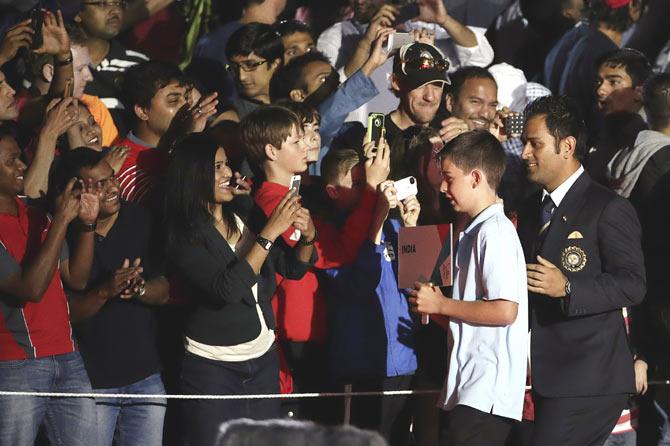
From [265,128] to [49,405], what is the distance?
1.75 meters

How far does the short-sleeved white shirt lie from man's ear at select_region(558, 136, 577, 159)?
670 mm

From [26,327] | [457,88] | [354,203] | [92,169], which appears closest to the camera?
[26,327]

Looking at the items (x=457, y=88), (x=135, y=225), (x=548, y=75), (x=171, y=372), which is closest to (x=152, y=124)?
(x=135, y=225)

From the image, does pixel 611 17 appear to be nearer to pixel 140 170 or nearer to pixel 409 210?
pixel 409 210

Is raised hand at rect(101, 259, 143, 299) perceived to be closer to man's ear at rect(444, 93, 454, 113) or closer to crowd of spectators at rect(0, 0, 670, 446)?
crowd of spectators at rect(0, 0, 670, 446)

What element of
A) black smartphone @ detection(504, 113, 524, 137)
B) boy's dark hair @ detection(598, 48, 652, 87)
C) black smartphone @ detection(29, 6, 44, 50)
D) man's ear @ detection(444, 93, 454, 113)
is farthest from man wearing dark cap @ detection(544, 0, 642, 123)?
black smartphone @ detection(29, 6, 44, 50)

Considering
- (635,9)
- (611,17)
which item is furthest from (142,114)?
(635,9)

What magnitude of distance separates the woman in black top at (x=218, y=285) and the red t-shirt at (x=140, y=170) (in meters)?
0.84

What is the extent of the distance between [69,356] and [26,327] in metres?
0.28

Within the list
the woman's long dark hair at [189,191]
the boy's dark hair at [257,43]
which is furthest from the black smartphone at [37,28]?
the woman's long dark hair at [189,191]

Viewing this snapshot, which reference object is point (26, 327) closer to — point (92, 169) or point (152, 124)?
point (92, 169)

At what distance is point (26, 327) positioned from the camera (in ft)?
18.1

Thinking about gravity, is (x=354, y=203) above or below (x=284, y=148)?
below

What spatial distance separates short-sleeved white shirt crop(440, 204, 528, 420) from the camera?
197 inches
